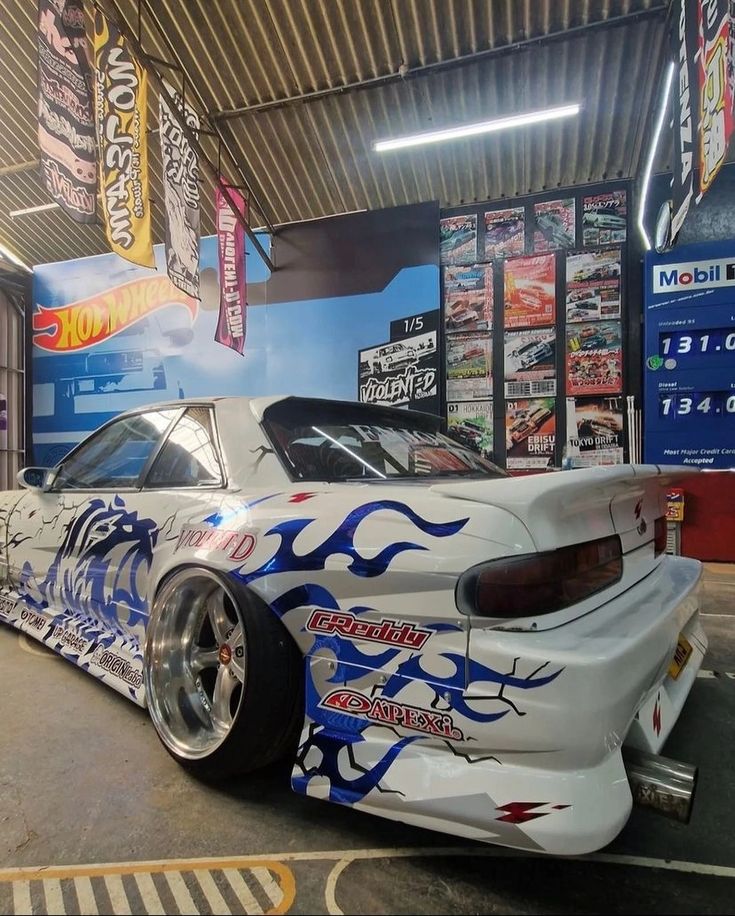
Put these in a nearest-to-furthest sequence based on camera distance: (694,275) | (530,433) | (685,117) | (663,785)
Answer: (663,785) < (685,117) < (694,275) < (530,433)

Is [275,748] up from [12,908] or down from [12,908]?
up

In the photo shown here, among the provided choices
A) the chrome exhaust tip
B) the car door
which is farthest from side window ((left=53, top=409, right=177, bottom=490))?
the chrome exhaust tip

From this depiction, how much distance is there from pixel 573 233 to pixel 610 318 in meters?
1.24

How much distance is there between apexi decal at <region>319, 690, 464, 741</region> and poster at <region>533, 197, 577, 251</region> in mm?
6918

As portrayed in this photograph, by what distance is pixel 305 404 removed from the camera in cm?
204

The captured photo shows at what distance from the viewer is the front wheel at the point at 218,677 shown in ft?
4.76

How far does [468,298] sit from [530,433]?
2.00m

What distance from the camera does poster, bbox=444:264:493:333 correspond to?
7039 millimetres

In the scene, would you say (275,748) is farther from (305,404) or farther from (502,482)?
(305,404)

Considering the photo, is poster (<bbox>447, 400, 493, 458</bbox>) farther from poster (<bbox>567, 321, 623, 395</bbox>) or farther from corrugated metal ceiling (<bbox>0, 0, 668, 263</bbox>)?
corrugated metal ceiling (<bbox>0, 0, 668, 263</bbox>)

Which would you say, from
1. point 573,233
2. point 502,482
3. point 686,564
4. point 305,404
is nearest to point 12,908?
point 502,482

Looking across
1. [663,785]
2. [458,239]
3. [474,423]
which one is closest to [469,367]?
[474,423]

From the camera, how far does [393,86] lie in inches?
237

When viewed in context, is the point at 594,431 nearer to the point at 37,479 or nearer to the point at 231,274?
the point at 231,274
